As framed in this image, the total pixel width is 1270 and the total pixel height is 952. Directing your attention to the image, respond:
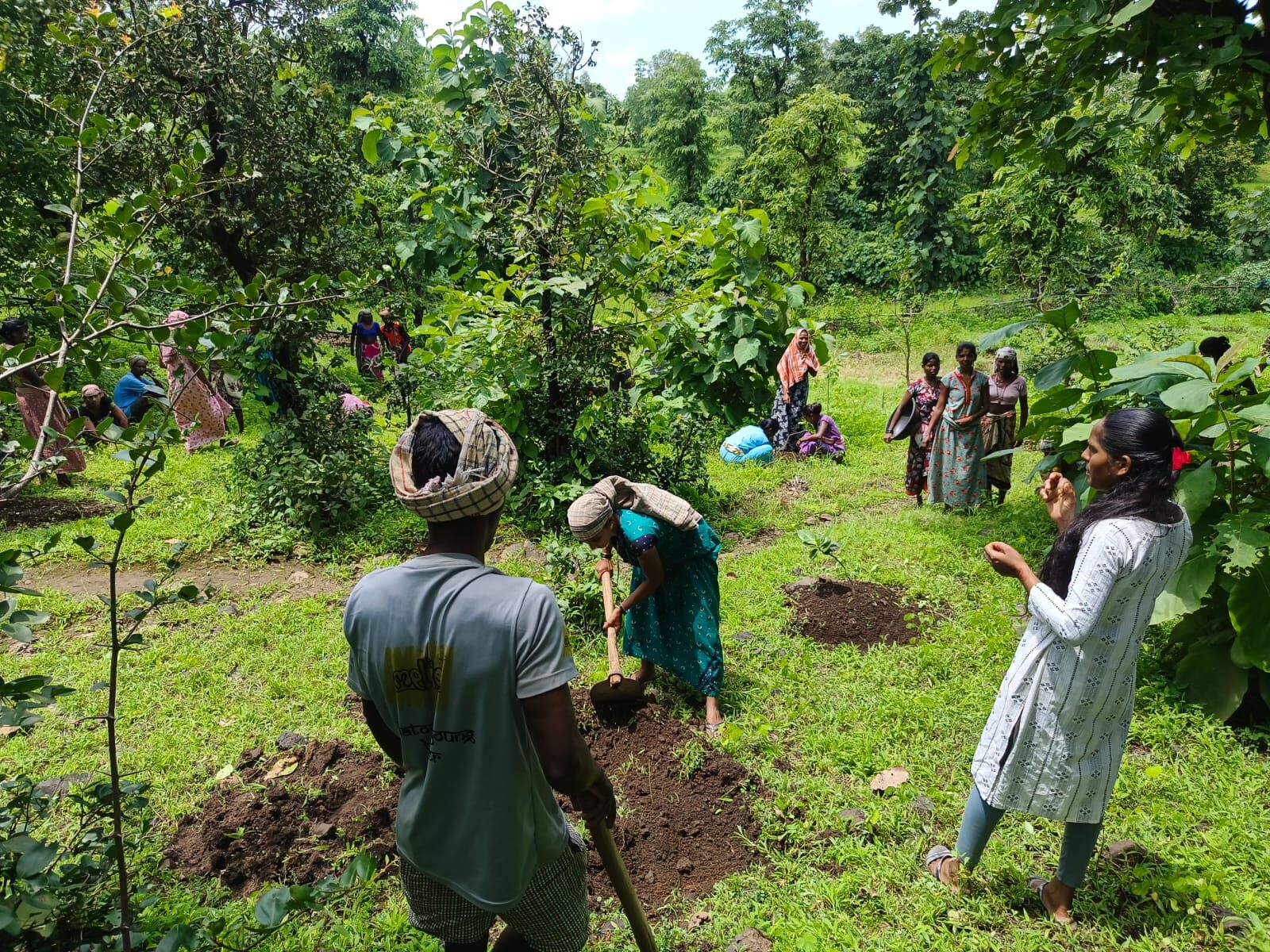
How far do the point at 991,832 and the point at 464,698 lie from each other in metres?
2.06

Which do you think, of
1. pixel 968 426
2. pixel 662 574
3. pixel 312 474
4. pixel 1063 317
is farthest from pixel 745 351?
pixel 312 474

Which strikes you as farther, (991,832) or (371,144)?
(371,144)

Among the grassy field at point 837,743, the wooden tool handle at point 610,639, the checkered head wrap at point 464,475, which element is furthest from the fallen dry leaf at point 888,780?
the checkered head wrap at point 464,475

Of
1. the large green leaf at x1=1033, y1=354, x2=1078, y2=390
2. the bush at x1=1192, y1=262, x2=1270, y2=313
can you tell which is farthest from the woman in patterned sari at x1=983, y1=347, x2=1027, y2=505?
the bush at x1=1192, y1=262, x2=1270, y2=313

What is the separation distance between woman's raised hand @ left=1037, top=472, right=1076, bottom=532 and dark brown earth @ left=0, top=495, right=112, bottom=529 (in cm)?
777

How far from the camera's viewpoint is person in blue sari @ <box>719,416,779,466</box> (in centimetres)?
839

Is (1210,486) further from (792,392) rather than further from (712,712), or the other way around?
(792,392)

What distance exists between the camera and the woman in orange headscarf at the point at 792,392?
8.41 metres

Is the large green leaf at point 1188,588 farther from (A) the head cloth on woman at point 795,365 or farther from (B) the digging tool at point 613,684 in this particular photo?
(A) the head cloth on woman at point 795,365

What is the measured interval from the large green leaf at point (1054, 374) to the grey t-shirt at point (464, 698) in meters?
3.02

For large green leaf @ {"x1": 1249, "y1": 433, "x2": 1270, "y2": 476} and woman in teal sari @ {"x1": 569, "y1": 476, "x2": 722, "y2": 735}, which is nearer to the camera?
large green leaf @ {"x1": 1249, "y1": 433, "x2": 1270, "y2": 476}

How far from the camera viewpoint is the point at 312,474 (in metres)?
6.20

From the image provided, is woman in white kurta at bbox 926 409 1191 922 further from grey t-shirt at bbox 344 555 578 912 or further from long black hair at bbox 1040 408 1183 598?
grey t-shirt at bbox 344 555 578 912

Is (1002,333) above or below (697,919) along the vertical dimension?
above
